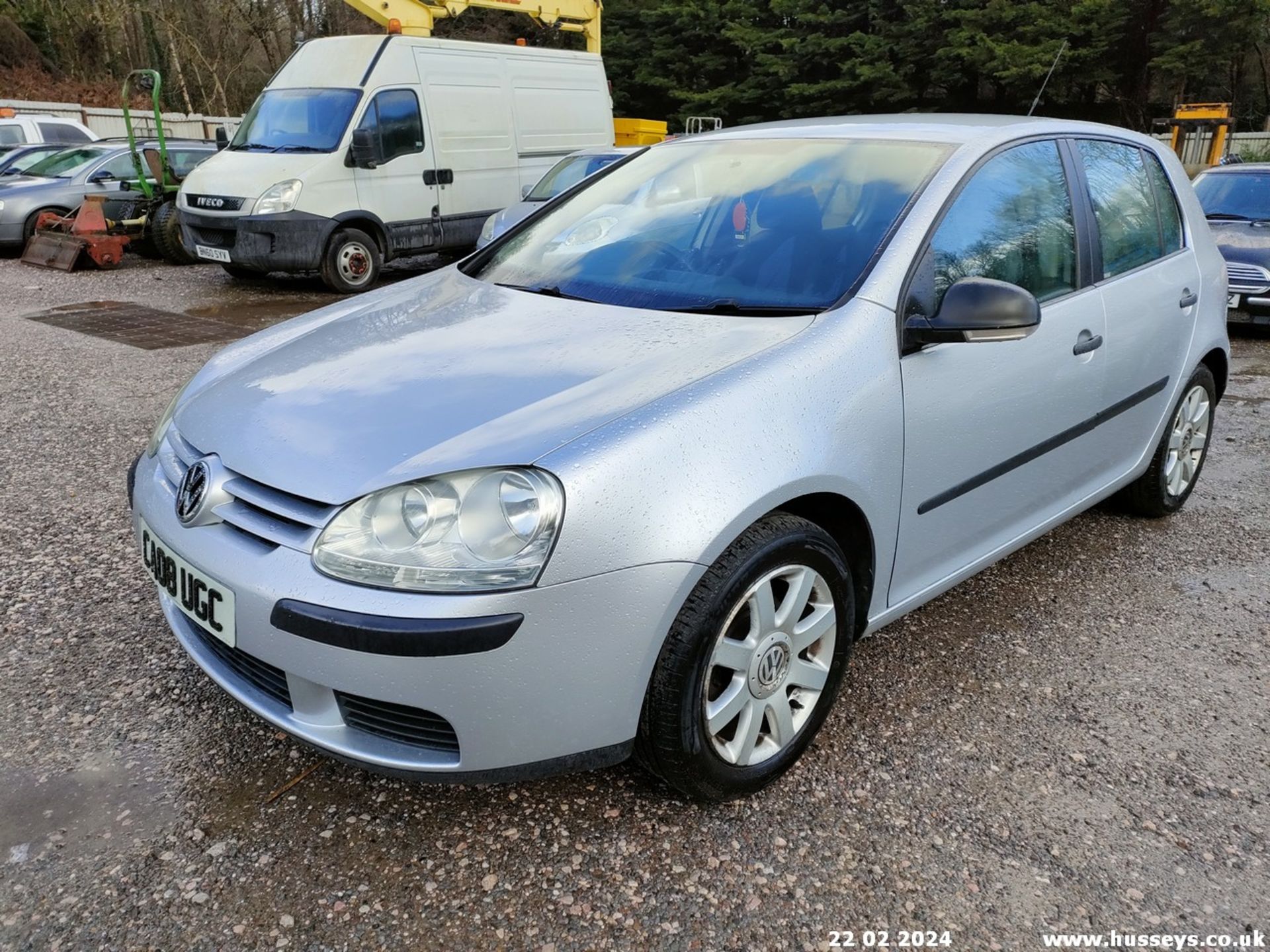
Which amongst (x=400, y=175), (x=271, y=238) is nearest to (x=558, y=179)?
(x=400, y=175)

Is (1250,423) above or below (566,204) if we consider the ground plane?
below

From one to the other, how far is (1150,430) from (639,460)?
98.7 inches

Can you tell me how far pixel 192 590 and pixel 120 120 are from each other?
25719mm

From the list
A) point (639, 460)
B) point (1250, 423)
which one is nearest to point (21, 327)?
point (639, 460)

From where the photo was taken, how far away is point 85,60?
94.0 feet

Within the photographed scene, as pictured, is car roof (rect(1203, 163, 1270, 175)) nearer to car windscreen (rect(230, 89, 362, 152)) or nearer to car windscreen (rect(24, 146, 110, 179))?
car windscreen (rect(230, 89, 362, 152))

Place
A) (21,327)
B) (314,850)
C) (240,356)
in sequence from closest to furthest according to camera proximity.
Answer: (314,850) → (240,356) → (21,327)

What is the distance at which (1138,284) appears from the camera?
10.8 ft

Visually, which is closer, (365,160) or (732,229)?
(732,229)

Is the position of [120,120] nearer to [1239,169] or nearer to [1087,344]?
[1239,169]

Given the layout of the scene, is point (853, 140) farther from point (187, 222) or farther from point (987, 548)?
point (187, 222)

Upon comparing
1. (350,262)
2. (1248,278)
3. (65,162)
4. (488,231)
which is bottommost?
(1248,278)

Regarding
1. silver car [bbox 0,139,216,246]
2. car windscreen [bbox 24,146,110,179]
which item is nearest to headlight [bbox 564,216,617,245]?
silver car [bbox 0,139,216,246]

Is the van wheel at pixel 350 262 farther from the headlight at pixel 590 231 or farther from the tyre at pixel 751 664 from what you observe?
the tyre at pixel 751 664
